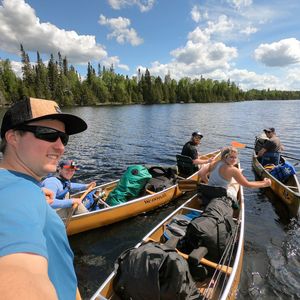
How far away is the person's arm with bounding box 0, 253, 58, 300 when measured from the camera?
2.74 ft

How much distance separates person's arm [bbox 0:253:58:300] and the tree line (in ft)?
219

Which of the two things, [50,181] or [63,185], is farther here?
[63,185]

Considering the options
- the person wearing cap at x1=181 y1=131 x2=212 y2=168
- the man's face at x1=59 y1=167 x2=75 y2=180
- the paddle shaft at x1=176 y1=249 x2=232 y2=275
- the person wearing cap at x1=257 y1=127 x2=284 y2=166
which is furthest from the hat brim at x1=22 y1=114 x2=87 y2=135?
the person wearing cap at x1=257 y1=127 x2=284 y2=166

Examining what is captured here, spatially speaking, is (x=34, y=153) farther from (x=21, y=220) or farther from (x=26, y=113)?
(x=21, y=220)

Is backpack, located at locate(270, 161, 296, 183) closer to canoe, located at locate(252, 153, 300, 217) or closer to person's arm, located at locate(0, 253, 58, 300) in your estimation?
canoe, located at locate(252, 153, 300, 217)

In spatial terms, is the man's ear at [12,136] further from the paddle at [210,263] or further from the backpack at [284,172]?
the backpack at [284,172]

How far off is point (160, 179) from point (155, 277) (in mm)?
6336

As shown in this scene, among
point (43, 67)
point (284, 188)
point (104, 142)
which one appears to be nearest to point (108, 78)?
point (43, 67)

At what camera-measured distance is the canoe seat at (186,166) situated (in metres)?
10.8

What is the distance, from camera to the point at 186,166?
433 inches

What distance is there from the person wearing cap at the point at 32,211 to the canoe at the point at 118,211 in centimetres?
568

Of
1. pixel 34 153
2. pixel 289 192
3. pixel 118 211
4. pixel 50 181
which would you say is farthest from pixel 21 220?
pixel 289 192

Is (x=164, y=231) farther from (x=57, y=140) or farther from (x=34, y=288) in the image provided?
(x=34, y=288)

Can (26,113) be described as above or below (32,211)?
above
